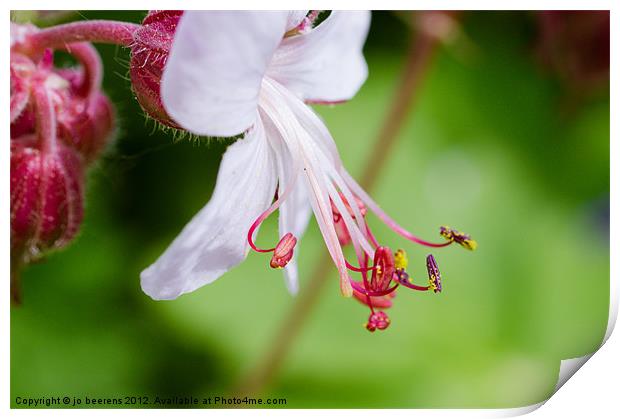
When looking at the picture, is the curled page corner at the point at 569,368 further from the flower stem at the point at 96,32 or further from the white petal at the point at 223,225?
the flower stem at the point at 96,32

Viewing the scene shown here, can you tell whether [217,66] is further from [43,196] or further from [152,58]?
[43,196]

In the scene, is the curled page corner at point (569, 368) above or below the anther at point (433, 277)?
below

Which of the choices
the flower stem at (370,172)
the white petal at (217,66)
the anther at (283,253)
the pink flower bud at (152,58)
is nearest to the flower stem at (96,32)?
the pink flower bud at (152,58)

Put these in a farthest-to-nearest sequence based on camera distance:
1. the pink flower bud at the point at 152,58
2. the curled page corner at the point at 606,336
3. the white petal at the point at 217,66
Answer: the curled page corner at the point at 606,336, the pink flower bud at the point at 152,58, the white petal at the point at 217,66

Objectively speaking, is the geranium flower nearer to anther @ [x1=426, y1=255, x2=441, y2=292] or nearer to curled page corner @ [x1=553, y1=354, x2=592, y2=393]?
anther @ [x1=426, y1=255, x2=441, y2=292]

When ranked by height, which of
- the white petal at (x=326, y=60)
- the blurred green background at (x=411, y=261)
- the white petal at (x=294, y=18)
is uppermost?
the white petal at (x=294, y=18)

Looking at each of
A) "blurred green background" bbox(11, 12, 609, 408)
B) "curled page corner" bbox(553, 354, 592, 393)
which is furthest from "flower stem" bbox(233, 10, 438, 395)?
"curled page corner" bbox(553, 354, 592, 393)

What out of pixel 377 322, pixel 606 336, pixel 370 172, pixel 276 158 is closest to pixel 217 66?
pixel 276 158

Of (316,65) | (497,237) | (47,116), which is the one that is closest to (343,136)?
(497,237)
